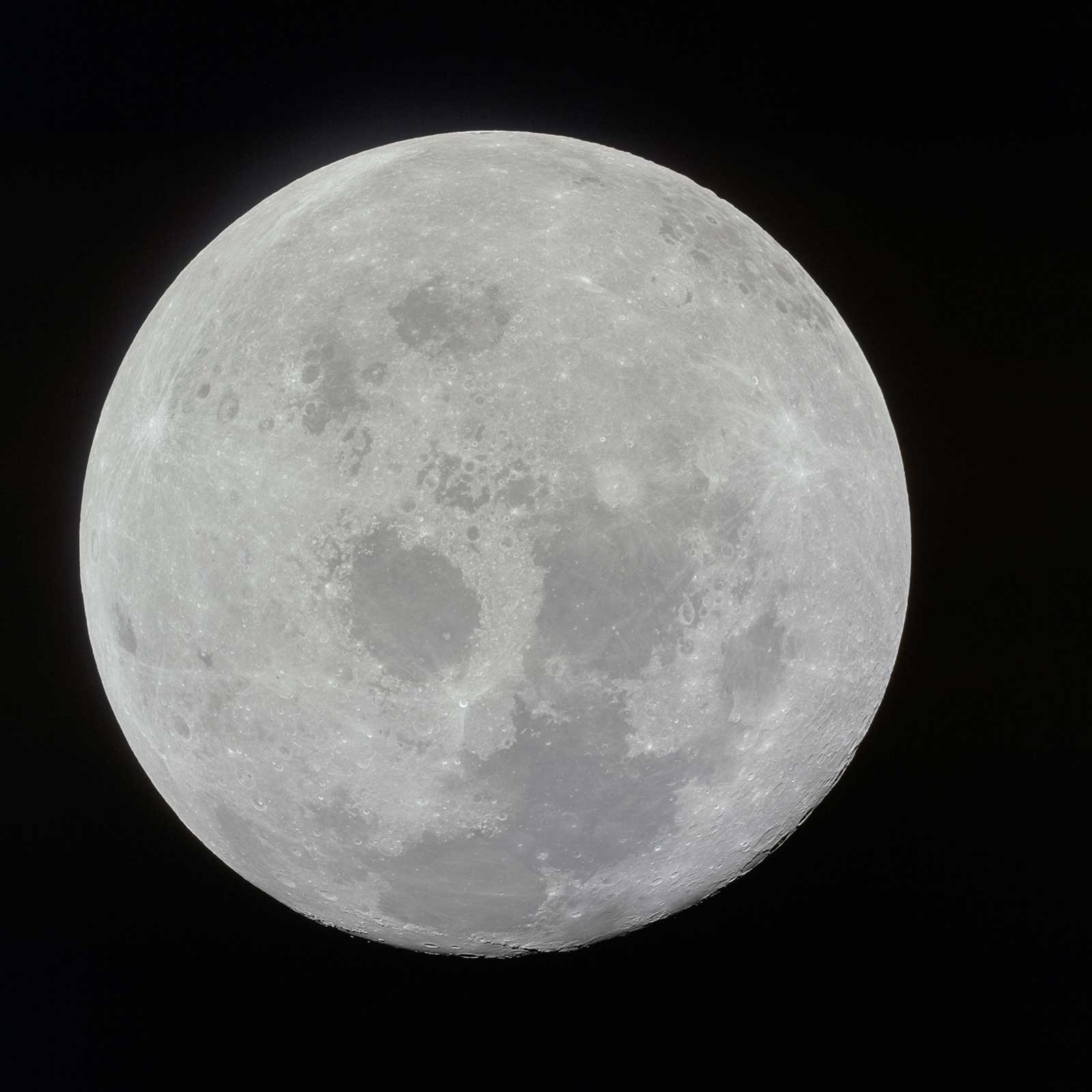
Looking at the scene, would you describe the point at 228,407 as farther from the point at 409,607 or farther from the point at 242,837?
the point at 242,837

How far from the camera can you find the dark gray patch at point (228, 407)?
2994mm

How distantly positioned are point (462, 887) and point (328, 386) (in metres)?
1.33

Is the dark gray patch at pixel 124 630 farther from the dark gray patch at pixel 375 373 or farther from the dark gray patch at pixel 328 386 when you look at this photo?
the dark gray patch at pixel 375 373

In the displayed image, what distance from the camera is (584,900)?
325 cm

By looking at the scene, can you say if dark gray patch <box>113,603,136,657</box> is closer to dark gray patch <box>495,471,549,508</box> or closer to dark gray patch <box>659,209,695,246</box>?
dark gray patch <box>495,471,549,508</box>

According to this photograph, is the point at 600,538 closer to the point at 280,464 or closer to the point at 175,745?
the point at 280,464

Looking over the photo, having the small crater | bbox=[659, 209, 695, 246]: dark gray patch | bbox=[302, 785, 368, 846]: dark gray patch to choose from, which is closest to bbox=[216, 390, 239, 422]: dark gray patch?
bbox=[302, 785, 368, 846]: dark gray patch

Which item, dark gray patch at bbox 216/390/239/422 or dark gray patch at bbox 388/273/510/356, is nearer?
dark gray patch at bbox 388/273/510/356

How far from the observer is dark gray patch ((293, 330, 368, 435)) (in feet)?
9.39

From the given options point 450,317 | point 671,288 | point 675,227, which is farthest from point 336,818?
point 675,227

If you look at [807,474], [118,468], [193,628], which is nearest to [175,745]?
[193,628]

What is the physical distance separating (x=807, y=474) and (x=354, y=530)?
1146mm

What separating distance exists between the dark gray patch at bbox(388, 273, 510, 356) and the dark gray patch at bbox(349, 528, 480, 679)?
1.51 ft

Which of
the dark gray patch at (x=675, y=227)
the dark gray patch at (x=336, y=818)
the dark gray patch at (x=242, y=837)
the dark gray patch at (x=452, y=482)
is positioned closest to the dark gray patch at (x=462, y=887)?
the dark gray patch at (x=336, y=818)
